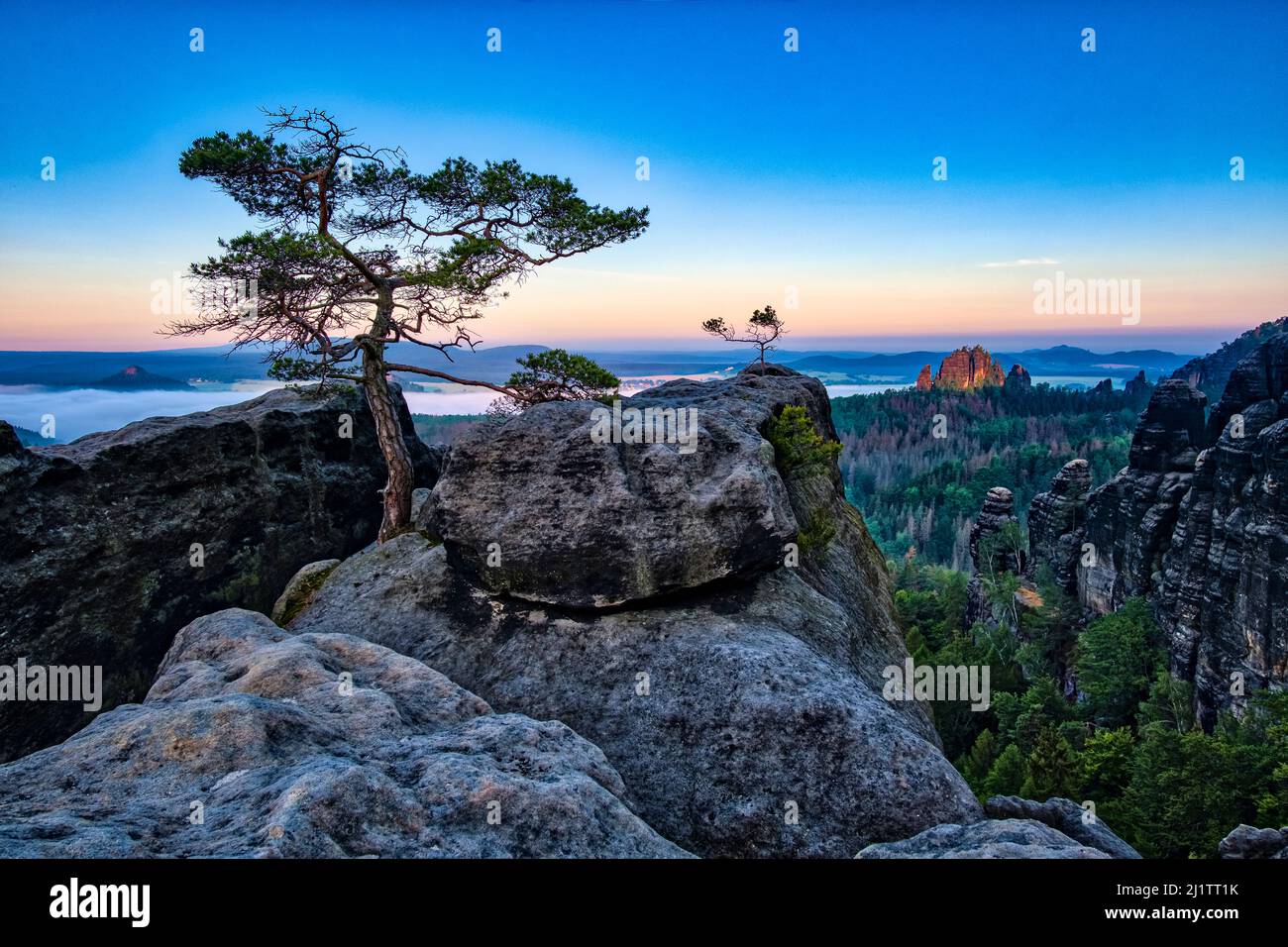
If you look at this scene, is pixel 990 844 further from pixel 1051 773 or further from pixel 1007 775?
pixel 1007 775

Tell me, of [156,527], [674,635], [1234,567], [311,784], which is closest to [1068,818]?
[674,635]

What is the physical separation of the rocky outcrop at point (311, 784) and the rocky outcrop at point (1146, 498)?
214ft

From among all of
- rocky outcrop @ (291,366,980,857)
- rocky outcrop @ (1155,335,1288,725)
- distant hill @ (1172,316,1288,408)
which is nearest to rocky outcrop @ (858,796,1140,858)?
rocky outcrop @ (291,366,980,857)

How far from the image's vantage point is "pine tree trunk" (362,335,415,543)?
17.4 metres

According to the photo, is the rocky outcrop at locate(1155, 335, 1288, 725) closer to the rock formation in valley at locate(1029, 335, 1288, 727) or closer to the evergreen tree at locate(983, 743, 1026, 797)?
the rock formation in valley at locate(1029, 335, 1288, 727)

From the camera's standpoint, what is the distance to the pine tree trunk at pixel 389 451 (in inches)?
685

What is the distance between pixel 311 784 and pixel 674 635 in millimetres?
6880
